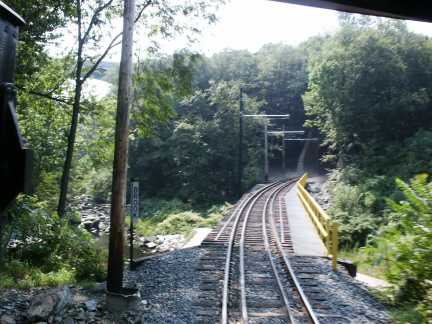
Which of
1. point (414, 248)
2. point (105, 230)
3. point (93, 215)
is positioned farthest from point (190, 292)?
point (93, 215)

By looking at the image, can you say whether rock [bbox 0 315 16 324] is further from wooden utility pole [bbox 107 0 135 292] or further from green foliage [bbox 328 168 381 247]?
green foliage [bbox 328 168 381 247]

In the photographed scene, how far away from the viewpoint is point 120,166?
793cm

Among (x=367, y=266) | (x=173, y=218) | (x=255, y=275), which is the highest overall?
(x=255, y=275)

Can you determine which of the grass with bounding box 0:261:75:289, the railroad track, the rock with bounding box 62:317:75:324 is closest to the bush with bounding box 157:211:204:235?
the railroad track

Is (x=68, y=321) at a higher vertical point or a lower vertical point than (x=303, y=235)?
lower

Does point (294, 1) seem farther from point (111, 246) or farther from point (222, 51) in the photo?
point (222, 51)

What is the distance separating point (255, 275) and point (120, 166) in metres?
4.15

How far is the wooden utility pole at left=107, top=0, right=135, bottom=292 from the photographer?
7859 mm

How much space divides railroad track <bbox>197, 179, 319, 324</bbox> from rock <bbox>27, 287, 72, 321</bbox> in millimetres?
2378

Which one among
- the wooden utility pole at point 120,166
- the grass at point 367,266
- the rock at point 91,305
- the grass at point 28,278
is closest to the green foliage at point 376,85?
the grass at point 367,266

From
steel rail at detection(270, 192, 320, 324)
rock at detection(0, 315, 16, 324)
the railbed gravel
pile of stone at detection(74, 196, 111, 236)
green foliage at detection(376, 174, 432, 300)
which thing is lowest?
pile of stone at detection(74, 196, 111, 236)

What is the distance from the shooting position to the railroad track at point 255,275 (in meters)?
7.36

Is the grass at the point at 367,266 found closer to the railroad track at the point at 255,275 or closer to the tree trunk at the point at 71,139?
the railroad track at the point at 255,275

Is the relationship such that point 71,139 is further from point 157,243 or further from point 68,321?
point 68,321
